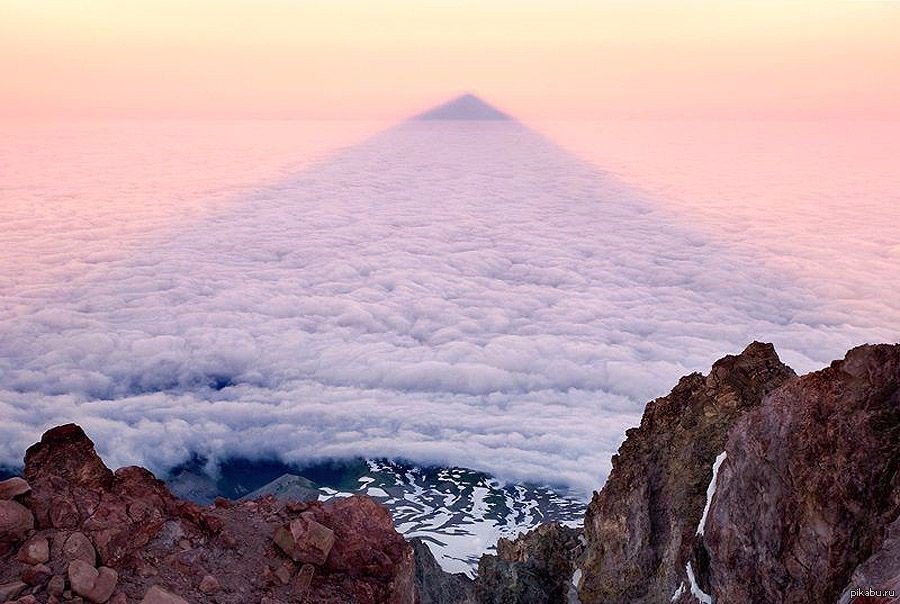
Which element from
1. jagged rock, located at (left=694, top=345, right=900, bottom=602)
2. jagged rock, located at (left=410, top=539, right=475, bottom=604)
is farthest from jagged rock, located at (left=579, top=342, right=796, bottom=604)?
jagged rock, located at (left=410, top=539, right=475, bottom=604)

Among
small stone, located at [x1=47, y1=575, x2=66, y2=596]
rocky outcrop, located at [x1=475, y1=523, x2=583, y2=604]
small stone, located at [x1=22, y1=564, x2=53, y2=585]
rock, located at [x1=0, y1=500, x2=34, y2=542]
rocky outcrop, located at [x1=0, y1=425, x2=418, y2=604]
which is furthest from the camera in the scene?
rocky outcrop, located at [x1=475, y1=523, x2=583, y2=604]

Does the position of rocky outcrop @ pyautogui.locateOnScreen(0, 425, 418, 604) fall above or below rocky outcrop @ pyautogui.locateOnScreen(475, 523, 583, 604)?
above

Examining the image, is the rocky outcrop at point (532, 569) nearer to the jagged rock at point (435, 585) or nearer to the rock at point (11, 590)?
the jagged rock at point (435, 585)

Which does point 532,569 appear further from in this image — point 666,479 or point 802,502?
point 802,502

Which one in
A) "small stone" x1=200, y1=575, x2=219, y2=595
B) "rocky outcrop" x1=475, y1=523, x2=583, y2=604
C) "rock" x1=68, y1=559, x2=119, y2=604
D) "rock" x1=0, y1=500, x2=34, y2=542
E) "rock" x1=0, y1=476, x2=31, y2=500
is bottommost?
Answer: "rocky outcrop" x1=475, y1=523, x2=583, y2=604

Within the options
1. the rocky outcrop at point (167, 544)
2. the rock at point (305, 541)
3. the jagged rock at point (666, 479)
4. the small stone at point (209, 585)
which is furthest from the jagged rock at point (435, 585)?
the small stone at point (209, 585)

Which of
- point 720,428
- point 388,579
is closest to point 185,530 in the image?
point 388,579

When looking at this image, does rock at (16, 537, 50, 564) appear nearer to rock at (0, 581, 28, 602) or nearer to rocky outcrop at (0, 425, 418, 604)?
rocky outcrop at (0, 425, 418, 604)
